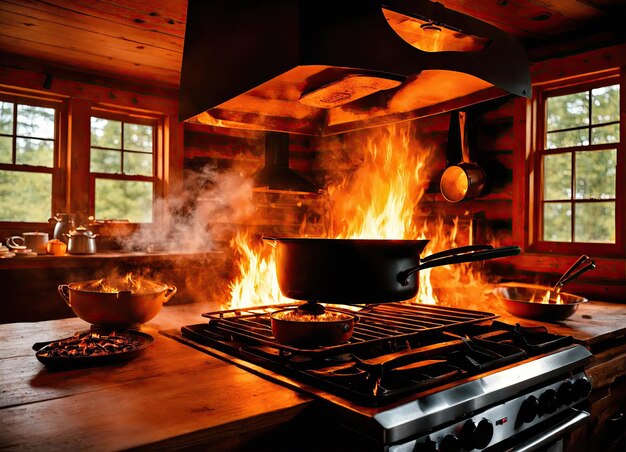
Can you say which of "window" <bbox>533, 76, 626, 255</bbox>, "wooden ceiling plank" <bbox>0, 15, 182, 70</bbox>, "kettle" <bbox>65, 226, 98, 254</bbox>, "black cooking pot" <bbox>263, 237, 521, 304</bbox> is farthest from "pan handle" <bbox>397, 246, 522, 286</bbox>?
"kettle" <bbox>65, 226, 98, 254</bbox>

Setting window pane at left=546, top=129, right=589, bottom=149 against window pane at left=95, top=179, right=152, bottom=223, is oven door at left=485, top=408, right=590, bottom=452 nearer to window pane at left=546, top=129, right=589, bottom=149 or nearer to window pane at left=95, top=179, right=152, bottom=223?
window pane at left=546, top=129, right=589, bottom=149

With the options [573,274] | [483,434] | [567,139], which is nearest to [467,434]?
[483,434]

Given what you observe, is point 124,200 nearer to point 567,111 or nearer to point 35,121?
point 35,121

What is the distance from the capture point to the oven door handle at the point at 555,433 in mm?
1460

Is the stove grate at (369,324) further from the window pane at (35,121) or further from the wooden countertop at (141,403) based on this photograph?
the window pane at (35,121)

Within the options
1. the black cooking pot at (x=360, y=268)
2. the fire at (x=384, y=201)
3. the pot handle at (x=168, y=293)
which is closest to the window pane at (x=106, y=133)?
the fire at (x=384, y=201)

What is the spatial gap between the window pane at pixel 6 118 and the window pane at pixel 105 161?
0.64m

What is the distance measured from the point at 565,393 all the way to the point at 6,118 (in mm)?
4413

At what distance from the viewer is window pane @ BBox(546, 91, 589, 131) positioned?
340cm

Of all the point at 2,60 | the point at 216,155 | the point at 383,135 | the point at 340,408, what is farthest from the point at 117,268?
the point at 340,408

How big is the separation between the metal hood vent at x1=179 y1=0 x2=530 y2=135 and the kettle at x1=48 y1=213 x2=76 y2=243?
271cm

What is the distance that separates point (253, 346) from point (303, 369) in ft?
0.89

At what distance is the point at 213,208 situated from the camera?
4887mm

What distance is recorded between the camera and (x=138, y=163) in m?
4.79
